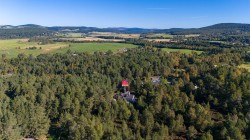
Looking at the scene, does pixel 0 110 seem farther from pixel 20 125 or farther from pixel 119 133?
pixel 119 133

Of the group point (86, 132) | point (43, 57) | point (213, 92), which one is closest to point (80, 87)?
point (86, 132)

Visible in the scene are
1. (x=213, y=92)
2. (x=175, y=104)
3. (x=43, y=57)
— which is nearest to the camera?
A: (x=175, y=104)

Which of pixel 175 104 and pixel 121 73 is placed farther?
pixel 121 73

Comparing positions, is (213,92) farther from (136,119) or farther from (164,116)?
(136,119)

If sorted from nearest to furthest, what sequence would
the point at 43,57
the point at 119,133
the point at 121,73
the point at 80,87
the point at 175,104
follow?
the point at 119,133
the point at 175,104
the point at 80,87
the point at 121,73
the point at 43,57

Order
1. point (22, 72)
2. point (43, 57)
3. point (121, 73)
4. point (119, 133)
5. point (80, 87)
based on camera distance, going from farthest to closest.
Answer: point (43, 57) → point (22, 72) → point (121, 73) → point (80, 87) → point (119, 133)

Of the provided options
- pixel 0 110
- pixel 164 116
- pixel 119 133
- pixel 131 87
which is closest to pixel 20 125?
pixel 0 110

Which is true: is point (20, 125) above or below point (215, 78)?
below

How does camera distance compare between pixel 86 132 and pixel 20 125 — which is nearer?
pixel 86 132

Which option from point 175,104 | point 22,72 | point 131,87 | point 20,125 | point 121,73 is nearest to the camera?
point 20,125
